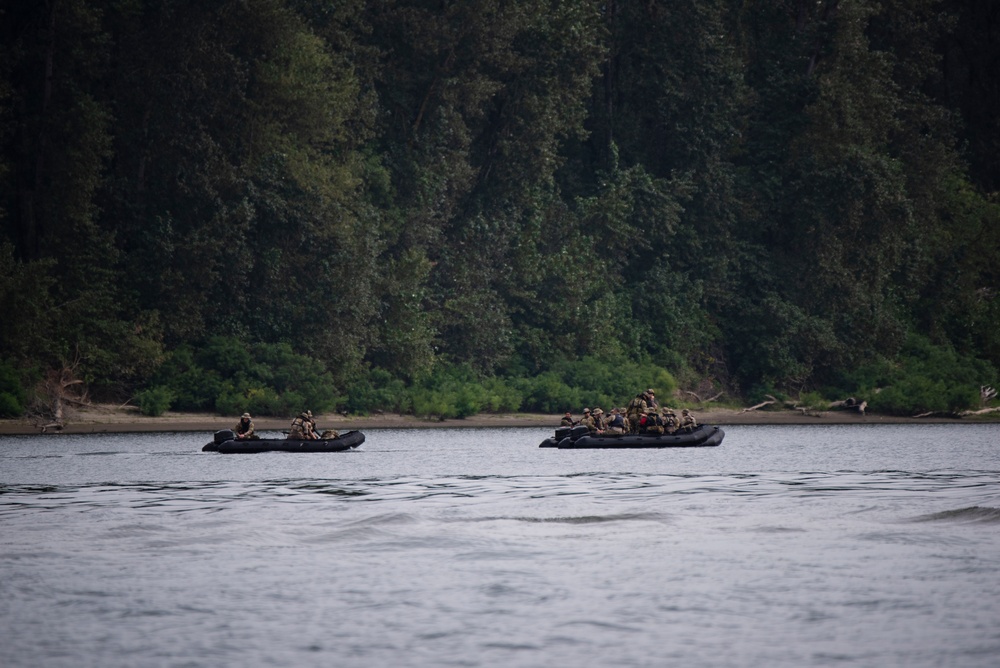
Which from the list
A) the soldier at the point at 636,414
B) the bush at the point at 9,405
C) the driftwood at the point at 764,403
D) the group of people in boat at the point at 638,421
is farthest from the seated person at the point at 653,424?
the driftwood at the point at 764,403

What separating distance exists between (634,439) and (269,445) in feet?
31.8

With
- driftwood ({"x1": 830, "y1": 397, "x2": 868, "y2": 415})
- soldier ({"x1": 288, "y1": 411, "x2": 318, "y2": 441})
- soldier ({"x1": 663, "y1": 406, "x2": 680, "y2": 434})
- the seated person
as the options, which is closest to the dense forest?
driftwood ({"x1": 830, "y1": 397, "x2": 868, "y2": 415})

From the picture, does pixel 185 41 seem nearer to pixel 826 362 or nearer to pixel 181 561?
pixel 826 362

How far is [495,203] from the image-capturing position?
6328 centimetres

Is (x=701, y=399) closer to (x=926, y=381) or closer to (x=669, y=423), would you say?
(x=926, y=381)

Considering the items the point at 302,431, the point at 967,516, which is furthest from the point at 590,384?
the point at 967,516

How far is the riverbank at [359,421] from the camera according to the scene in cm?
4844

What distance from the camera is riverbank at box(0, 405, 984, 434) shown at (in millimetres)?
48438

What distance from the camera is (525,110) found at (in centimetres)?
6119

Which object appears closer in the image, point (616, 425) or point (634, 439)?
point (634, 439)

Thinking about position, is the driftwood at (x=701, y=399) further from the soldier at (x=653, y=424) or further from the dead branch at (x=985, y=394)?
the soldier at (x=653, y=424)

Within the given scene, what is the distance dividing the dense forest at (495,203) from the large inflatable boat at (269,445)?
11761 millimetres

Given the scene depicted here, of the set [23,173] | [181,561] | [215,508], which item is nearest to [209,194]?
[23,173]

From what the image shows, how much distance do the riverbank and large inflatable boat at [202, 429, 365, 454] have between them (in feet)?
35.5
